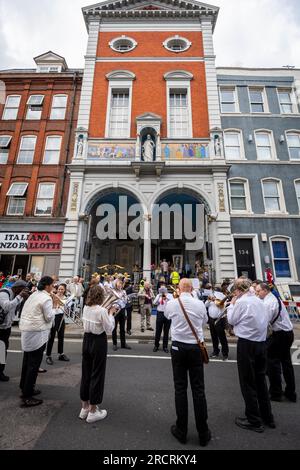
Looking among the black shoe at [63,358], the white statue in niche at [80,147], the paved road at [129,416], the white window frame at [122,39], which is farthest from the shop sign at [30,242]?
the white window frame at [122,39]

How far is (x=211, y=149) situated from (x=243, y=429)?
621 inches

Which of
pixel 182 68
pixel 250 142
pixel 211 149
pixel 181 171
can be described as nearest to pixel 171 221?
pixel 181 171

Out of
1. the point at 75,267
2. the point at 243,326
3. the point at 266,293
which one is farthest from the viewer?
the point at 75,267

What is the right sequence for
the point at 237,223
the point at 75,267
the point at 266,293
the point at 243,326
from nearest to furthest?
the point at 243,326 → the point at 266,293 → the point at 75,267 → the point at 237,223

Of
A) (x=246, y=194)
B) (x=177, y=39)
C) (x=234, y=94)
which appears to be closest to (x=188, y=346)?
(x=246, y=194)

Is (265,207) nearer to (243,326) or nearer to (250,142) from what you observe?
(250,142)

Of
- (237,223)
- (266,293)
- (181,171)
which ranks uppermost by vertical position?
(181,171)

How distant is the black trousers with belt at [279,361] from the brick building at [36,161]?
531 inches

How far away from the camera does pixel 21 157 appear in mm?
17625

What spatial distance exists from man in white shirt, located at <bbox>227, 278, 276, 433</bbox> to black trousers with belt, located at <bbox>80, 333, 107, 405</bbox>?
6.41 ft

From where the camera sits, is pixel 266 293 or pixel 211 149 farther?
pixel 211 149

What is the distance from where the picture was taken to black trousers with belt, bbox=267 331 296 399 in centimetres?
402

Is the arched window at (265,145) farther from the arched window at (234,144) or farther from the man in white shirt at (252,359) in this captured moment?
the man in white shirt at (252,359)

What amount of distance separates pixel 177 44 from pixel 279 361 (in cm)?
2462
